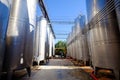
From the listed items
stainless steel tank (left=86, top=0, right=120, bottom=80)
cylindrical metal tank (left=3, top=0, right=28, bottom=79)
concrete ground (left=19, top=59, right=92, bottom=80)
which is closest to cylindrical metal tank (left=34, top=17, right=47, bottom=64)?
concrete ground (left=19, top=59, right=92, bottom=80)

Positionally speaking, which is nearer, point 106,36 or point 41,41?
point 106,36

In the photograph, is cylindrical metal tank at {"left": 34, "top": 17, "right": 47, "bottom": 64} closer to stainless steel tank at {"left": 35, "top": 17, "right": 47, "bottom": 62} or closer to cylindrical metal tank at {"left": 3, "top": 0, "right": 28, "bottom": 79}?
stainless steel tank at {"left": 35, "top": 17, "right": 47, "bottom": 62}

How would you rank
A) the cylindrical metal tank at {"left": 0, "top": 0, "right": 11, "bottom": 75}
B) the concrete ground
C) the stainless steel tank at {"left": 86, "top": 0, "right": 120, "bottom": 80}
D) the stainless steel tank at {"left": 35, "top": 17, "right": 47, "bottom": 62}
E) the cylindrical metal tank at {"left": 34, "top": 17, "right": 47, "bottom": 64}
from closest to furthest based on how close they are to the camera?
the cylindrical metal tank at {"left": 0, "top": 0, "right": 11, "bottom": 75}
the stainless steel tank at {"left": 86, "top": 0, "right": 120, "bottom": 80}
the concrete ground
the cylindrical metal tank at {"left": 34, "top": 17, "right": 47, "bottom": 64}
the stainless steel tank at {"left": 35, "top": 17, "right": 47, "bottom": 62}

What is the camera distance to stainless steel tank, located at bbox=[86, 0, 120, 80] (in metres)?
3.36

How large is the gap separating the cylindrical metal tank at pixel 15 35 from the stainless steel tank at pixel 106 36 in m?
2.36

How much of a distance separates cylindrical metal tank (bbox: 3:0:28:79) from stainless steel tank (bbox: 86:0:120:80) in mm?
2364

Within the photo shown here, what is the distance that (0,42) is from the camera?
Answer: 273 centimetres

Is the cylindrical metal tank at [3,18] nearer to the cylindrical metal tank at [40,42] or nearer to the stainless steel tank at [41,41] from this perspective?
the cylindrical metal tank at [40,42]

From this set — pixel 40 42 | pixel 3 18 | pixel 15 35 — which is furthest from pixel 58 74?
pixel 40 42

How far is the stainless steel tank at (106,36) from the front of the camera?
11.0 feet

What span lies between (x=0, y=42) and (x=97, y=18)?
3.01 m

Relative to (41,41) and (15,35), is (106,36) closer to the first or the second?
(15,35)

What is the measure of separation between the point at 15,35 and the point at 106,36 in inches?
104

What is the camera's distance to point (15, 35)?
3.49 m
